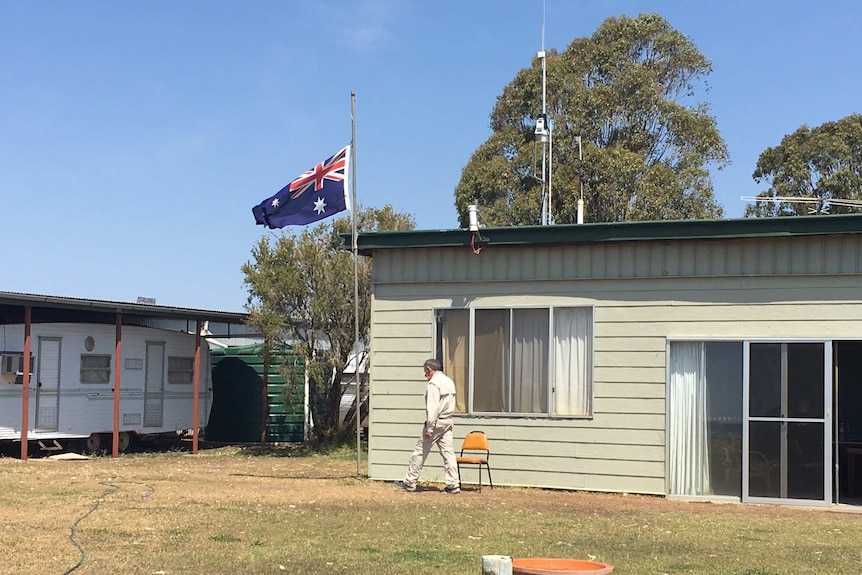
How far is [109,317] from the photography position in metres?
20.2

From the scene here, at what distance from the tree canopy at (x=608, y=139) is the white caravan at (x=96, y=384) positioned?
1120 centimetres

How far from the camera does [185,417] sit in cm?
2067

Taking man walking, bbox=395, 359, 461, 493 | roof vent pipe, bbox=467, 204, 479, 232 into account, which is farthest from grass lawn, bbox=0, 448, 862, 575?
roof vent pipe, bbox=467, 204, 479, 232

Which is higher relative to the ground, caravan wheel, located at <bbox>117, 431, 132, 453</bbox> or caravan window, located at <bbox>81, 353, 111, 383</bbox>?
caravan window, located at <bbox>81, 353, 111, 383</bbox>

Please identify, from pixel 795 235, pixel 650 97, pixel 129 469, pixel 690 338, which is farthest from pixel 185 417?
pixel 650 97

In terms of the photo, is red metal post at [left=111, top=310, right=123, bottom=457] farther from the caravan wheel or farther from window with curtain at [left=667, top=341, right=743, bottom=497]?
window with curtain at [left=667, top=341, right=743, bottom=497]

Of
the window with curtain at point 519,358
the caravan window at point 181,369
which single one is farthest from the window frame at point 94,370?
the window with curtain at point 519,358

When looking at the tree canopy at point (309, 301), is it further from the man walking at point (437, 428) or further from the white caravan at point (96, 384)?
the man walking at point (437, 428)

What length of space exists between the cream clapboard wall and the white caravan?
7.24 meters

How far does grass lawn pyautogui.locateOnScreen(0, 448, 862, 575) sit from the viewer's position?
7516 millimetres

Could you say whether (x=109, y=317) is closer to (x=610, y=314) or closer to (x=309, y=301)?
(x=309, y=301)

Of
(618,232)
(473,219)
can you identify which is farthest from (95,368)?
(618,232)

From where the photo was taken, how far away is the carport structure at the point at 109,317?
648 inches

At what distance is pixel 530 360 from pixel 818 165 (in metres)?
22.5
